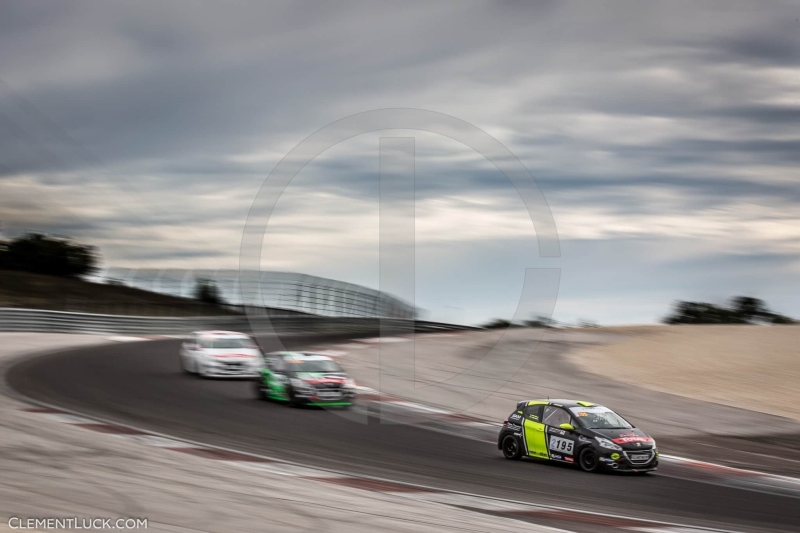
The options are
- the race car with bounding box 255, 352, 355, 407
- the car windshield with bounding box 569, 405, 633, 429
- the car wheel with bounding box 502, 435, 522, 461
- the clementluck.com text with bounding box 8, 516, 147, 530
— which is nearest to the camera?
the clementluck.com text with bounding box 8, 516, 147, 530

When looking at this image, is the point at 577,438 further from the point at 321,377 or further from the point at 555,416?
the point at 321,377

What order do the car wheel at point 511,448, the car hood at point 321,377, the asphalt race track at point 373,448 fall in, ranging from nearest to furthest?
the asphalt race track at point 373,448 → the car wheel at point 511,448 → the car hood at point 321,377

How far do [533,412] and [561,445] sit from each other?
0.99m

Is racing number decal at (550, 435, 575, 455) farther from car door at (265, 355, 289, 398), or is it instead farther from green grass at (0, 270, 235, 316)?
green grass at (0, 270, 235, 316)

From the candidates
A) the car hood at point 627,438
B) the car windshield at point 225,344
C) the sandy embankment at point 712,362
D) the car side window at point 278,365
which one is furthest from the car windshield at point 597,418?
the car windshield at point 225,344

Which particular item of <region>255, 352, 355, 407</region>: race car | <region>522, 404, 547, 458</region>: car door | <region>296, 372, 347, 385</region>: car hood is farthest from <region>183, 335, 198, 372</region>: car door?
<region>522, 404, 547, 458</region>: car door

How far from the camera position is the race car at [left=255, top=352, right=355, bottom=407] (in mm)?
18609

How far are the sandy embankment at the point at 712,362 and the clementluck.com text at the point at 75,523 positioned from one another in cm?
1964

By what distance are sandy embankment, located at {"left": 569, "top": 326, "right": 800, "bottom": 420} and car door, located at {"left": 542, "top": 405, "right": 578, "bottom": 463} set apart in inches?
432

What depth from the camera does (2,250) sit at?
180 ft

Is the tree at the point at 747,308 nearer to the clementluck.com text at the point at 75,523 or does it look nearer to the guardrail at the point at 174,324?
the guardrail at the point at 174,324

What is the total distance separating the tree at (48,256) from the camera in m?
54.9

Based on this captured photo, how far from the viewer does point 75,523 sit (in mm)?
6840

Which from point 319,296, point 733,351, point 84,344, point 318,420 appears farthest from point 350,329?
point 318,420
